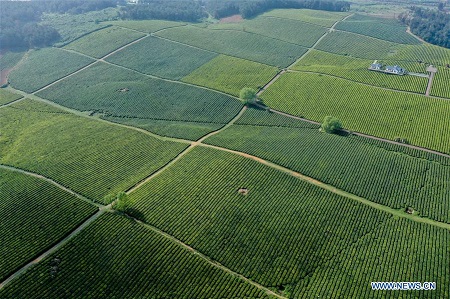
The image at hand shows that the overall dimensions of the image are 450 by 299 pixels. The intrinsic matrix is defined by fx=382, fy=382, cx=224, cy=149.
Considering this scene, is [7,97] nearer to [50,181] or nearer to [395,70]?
[50,181]

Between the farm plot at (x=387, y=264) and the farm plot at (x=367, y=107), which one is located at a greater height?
the farm plot at (x=367, y=107)

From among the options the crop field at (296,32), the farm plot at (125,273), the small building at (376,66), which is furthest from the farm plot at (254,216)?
the crop field at (296,32)

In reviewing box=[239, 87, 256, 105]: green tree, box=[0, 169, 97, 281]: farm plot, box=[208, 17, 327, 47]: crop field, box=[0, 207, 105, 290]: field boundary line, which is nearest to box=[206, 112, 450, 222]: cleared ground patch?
box=[239, 87, 256, 105]: green tree

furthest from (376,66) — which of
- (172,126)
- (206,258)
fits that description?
(206,258)

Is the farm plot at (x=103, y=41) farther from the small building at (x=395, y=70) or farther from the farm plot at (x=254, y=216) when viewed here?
the small building at (x=395, y=70)

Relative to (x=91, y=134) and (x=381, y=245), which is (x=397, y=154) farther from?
(x=91, y=134)

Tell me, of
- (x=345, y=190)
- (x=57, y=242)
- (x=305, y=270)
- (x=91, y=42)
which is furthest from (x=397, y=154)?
(x=91, y=42)

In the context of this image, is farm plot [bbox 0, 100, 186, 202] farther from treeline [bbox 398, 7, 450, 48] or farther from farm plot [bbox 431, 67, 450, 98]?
treeline [bbox 398, 7, 450, 48]
